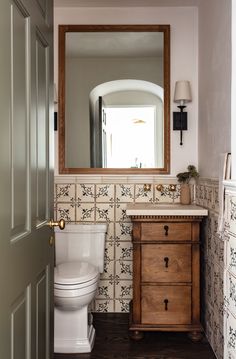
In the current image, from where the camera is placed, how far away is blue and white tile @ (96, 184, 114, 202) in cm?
303

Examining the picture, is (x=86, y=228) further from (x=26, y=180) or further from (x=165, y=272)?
(x=26, y=180)

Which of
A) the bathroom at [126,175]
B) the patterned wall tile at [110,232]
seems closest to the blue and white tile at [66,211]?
the bathroom at [126,175]

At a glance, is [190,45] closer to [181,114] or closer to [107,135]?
[181,114]

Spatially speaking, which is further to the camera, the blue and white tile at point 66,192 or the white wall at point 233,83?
the blue and white tile at point 66,192

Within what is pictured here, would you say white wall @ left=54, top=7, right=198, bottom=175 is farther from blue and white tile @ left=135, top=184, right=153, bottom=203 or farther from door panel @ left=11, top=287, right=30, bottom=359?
door panel @ left=11, top=287, right=30, bottom=359

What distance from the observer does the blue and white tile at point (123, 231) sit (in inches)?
120

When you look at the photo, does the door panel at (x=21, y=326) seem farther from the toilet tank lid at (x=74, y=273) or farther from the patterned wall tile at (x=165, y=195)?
the patterned wall tile at (x=165, y=195)

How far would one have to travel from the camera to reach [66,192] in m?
3.05

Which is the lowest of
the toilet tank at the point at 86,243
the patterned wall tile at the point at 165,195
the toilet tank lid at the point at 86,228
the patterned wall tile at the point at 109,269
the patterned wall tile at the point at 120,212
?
the patterned wall tile at the point at 109,269

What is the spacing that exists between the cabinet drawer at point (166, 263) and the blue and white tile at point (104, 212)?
1.94 ft

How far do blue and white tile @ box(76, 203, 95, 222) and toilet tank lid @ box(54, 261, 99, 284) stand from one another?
1.45 feet

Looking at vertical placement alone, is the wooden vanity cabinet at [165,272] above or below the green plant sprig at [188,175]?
below

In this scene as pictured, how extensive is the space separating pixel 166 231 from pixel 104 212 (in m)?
0.69

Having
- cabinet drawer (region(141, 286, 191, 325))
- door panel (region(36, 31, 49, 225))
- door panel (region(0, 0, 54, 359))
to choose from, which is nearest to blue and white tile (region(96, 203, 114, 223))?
cabinet drawer (region(141, 286, 191, 325))
